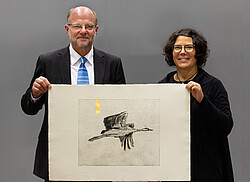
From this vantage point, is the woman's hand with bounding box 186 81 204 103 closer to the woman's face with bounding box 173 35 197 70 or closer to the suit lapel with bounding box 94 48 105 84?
the woman's face with bounding box 173 35 197 70

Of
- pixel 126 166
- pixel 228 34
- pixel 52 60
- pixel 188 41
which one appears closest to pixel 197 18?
pixel 228 34

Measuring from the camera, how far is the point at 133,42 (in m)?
2.84

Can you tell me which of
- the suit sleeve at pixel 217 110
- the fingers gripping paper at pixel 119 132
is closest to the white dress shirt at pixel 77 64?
the fingers gripping paper at pixel 119 132

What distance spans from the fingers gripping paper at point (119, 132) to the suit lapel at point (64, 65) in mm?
209

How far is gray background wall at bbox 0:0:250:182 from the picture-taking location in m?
2.82

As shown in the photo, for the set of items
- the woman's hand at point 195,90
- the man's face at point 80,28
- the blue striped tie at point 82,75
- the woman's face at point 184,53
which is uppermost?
the man's face at point 80,28

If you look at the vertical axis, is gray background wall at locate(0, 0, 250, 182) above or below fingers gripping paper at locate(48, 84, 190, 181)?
above

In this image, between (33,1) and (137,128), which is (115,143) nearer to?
(137,128)

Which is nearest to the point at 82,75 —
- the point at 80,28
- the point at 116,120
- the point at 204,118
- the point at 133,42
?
the point at 80,28

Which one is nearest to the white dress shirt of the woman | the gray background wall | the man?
the man

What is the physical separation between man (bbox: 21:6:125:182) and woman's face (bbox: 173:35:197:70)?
372 mm

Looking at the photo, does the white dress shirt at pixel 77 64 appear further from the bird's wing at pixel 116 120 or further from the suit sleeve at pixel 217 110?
the suit sleeve at pixel 217 110

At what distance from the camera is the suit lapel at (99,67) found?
1.95 metres

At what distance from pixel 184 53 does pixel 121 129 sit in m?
0.56
